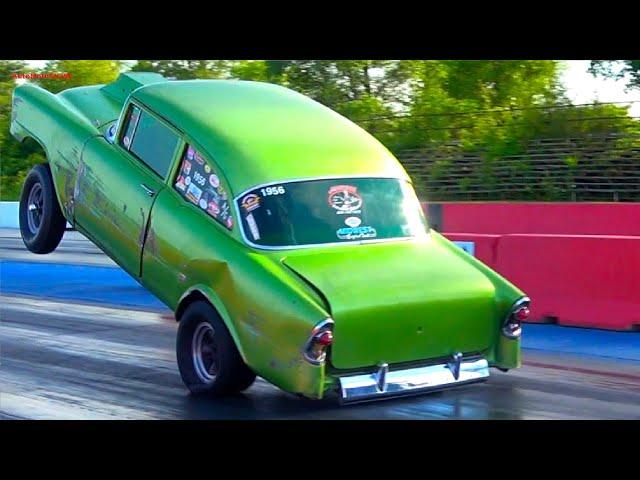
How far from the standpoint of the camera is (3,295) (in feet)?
51.1

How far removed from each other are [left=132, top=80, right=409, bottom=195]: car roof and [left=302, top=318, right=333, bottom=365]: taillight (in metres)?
1.38

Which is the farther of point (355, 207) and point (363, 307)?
point (355, 207)

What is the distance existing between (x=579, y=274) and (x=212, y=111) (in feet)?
18.0

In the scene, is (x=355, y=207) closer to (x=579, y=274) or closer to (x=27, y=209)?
(x=27, y=209)

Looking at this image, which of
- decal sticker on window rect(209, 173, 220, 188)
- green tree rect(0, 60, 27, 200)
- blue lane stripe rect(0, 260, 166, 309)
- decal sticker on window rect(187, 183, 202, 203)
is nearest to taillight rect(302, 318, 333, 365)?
decal sticker on window rect(209, 173, 220, 188)

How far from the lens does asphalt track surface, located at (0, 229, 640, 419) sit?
303 inches

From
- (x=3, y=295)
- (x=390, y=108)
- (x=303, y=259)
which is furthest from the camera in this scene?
(x=390, y=108)

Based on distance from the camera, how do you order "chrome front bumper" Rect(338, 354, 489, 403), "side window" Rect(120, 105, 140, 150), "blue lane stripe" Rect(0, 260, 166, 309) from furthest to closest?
"blue lane stripe" Rect(0, 260, 166, 309)
"side window" Rect(120, 105, 140, 150)
"chrome front bumper" Rect(338, 354, 489, 403)

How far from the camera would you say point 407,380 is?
7.35 meters

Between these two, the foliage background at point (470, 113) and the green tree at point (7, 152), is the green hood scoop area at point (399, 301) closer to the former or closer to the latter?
the green tree at point (7, 152)

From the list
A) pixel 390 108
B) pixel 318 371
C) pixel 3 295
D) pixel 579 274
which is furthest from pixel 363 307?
pixel 390 108

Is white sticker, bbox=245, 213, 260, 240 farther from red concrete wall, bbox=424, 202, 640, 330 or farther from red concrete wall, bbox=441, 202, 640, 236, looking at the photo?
red concrete wall, bbox=441, 202, 640, 236

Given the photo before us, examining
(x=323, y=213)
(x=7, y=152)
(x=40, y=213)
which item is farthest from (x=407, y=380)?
(x=7, y=152)

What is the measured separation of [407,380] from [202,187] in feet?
7.02
